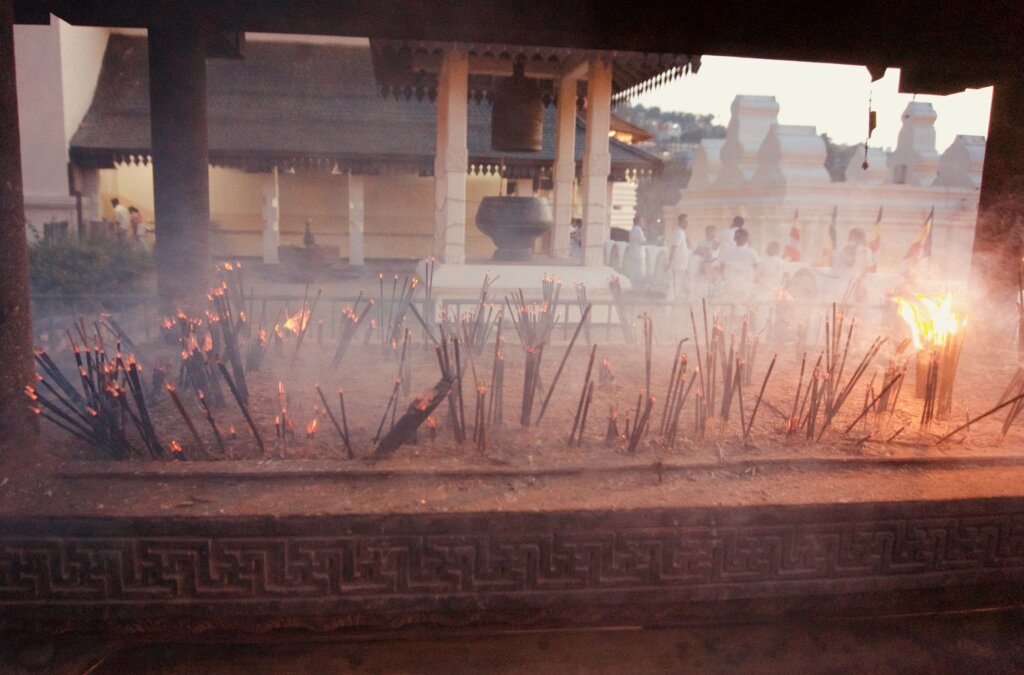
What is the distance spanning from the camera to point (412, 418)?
271 centimetres

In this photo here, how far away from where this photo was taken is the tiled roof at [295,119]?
14172 mm

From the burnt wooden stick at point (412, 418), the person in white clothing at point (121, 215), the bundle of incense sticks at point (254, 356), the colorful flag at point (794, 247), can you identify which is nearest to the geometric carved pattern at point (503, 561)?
the burnt wooden stick at point (412, 418)

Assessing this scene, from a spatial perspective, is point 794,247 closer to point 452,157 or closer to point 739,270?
point 739,270

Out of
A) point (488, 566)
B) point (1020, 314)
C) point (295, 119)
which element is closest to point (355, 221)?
point (295, 119)

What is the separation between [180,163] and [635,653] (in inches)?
156

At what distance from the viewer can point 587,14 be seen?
376cm

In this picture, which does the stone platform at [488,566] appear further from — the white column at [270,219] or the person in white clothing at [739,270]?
the white column at [270,219]

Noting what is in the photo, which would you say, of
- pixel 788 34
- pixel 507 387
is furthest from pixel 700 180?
pixel 507 387

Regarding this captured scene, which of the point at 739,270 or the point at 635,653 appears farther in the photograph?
the point at 739,270

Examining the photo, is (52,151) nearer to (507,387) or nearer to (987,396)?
(507,387)

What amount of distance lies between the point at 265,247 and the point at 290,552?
45.7ft

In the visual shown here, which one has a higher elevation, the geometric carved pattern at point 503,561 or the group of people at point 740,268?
the group of people at point 740,268

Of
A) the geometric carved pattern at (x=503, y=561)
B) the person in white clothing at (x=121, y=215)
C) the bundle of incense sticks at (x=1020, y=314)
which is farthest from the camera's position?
the person in white clothing at (x=121, y=215)

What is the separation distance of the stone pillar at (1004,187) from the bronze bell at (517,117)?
12.0ft
